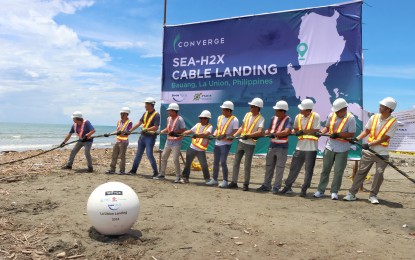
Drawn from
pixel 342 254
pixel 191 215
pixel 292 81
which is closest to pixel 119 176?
pixel 191 215

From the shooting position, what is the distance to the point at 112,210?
5285 millimetres

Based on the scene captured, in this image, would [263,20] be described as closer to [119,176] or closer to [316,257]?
[119,176]

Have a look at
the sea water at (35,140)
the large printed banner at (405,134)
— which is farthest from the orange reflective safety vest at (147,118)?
the sea water at (35,140)

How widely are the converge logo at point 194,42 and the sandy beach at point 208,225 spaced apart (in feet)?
15.5

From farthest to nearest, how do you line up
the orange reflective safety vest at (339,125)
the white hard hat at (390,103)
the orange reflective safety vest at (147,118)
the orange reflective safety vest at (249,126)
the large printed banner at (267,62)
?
the orange reflective safety vest at (147,118), the large printed banner at (267,62), the orange reflective safety vest at (249,126), the orange reflective safety vest at (339,125), the white hard hat at (390,103)

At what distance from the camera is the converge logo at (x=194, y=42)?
11.9m

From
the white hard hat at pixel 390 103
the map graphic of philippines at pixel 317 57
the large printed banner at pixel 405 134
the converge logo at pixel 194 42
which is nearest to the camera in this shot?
the white hard hat at pixel 390 103

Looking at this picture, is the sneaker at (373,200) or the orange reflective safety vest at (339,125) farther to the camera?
the orange reflective safety vest at (339,125)

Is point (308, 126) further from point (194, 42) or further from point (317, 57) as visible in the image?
point (194, 42)

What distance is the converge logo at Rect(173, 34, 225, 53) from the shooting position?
470 inches

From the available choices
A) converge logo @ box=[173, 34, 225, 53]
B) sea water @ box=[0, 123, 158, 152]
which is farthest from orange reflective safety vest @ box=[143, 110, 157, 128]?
sea water @ box=[0, 123, 158, 152]

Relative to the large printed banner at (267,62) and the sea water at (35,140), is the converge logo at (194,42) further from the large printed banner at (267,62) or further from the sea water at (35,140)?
the sea water at (35,140)

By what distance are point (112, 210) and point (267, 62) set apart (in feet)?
23.5

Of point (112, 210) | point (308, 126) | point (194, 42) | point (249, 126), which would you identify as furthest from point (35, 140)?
point (112, 210)
